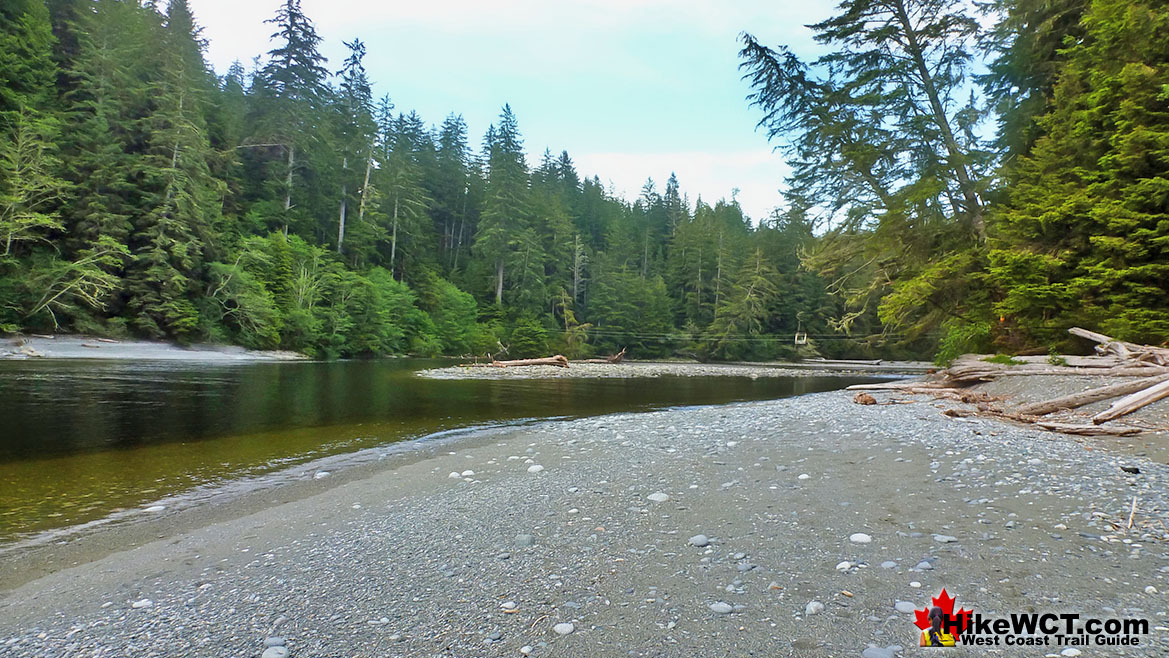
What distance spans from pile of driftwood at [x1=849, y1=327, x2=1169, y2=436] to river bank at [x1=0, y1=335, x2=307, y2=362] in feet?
112

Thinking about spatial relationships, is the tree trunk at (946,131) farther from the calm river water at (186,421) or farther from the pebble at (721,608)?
the pebble at (721,608)

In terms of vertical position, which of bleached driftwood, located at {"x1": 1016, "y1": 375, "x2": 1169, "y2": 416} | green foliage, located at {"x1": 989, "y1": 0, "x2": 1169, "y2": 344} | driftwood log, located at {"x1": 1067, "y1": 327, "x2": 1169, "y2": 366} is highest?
green foliage, located at {"x1": 989, "y1": 0, "x2": 1169, "y2": 344}

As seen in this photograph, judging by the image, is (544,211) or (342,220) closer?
(342,220)

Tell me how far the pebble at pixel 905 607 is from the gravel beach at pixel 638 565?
15 mm

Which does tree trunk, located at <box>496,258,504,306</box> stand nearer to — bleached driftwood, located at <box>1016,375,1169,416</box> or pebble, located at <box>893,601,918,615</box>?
bleached driftwood, located at <box>1016,375,1169,416</box>

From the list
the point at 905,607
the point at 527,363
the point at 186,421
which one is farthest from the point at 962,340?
the point at 527,363

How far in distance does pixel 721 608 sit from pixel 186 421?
36.1ft

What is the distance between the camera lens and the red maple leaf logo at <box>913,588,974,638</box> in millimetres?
2354

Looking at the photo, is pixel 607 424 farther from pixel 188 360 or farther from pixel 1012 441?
pixel 188 360

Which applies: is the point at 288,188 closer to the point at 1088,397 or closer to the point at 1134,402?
the point at 1088,397

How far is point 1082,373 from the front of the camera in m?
9.95

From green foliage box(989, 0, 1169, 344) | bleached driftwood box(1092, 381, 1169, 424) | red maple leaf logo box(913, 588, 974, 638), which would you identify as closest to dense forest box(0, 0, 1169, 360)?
green foliage box(989, 0, 1169, 344)

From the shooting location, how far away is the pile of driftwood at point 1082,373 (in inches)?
293

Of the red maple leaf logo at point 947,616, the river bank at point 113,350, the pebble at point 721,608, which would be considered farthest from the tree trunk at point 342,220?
the red maple leaf logo at point 947,616
